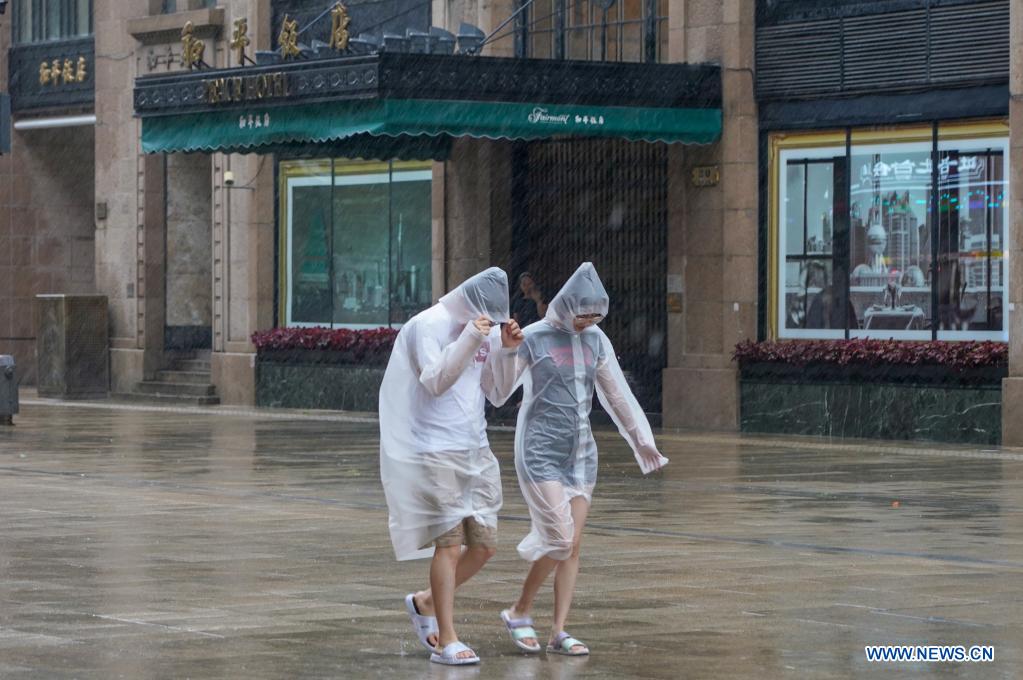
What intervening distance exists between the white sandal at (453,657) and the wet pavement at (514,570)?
0.07 m

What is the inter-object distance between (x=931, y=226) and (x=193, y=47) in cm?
1124

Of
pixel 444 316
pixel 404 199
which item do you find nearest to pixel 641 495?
pixel 444 316

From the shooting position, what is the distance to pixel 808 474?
19641mm

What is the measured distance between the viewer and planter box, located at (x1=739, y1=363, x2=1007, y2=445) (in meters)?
23.8

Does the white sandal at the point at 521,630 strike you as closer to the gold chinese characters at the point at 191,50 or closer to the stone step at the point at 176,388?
the gold chinese characters at the point at 191,50

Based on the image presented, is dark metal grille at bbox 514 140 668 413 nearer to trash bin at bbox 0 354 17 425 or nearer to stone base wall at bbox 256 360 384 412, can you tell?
stone base wall at bbox 256 360 384 412

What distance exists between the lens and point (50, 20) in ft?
125

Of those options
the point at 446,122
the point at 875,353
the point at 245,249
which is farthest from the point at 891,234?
the point at 245,249

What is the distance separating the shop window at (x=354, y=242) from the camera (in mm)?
30969

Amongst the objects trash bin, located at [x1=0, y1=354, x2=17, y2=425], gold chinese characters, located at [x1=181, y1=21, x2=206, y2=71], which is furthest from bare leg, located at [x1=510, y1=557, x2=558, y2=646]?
gold chinese characters, located at [x1=181, y1=21, x2=206, y2=71]

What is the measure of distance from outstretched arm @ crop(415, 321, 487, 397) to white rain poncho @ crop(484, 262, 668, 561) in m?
0.37

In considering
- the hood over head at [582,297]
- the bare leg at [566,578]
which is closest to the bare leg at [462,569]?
the bare leg at [566,578]

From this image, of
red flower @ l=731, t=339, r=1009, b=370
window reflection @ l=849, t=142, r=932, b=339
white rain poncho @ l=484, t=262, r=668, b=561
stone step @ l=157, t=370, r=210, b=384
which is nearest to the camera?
white rain poncho @ l=484, t=262, r=668, b=561

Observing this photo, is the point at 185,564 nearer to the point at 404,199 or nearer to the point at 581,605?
the point at 581,605
